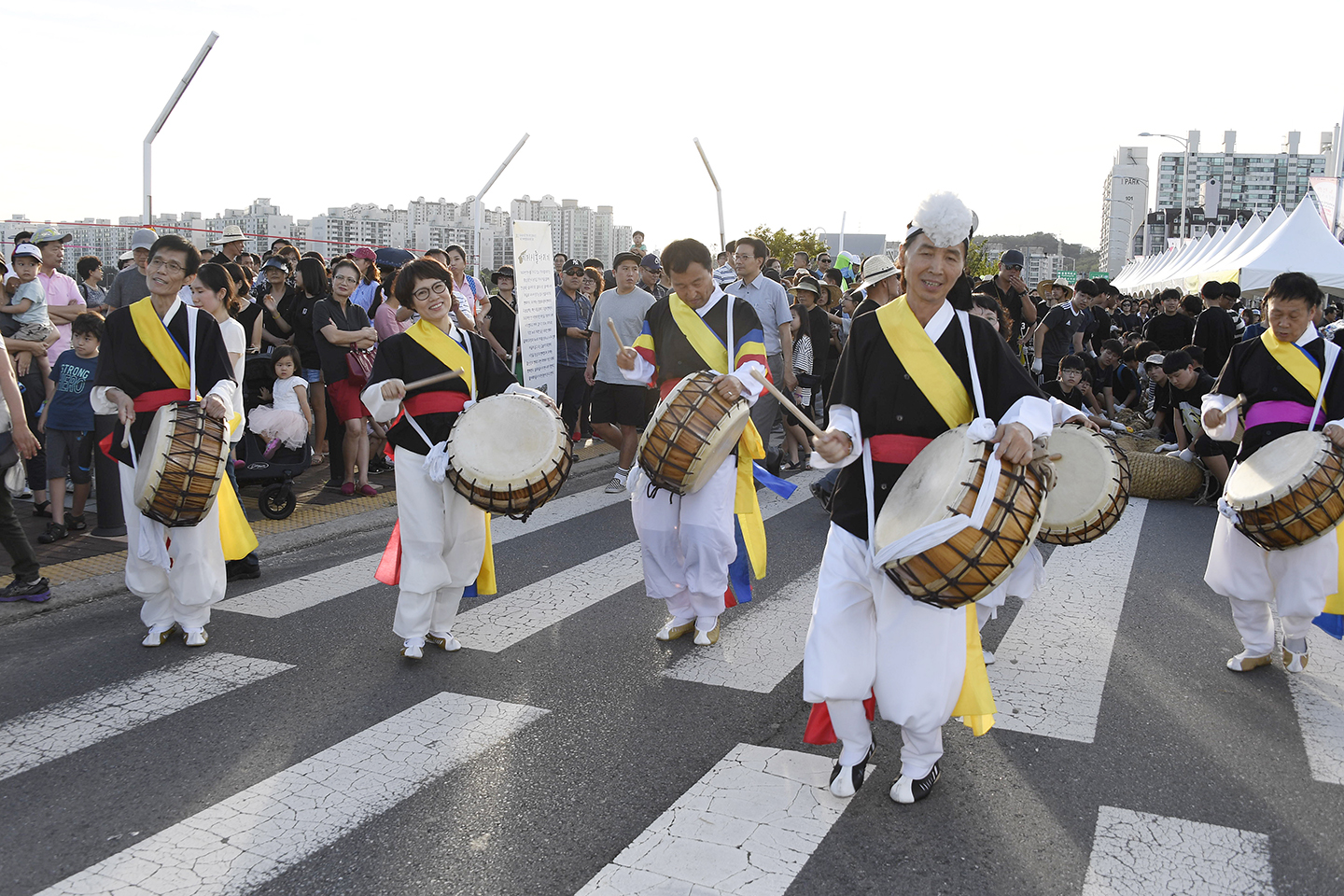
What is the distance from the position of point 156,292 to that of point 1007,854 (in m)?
4.56

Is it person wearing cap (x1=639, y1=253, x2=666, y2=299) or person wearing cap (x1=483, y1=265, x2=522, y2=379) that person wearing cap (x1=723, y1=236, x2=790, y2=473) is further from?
person wearing cap (x1=639, y1=253, x2=666, y2=299)

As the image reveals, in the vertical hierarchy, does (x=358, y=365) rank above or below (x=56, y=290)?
below

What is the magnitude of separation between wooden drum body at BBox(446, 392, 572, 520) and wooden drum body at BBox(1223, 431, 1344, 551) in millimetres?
3060

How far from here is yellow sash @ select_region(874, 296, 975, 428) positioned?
348 cm

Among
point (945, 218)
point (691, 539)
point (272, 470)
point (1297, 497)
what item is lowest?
point (272, 470)

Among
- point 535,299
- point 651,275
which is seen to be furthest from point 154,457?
point 651,275

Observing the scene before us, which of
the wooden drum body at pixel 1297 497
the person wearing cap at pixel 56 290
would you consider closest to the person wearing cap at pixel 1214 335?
the wooden drum body at pixel 1297 497

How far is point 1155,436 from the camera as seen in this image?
11820mm

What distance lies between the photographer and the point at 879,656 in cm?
343

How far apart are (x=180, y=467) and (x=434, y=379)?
1196 mm

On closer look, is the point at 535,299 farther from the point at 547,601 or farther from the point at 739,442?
the point at 739,442

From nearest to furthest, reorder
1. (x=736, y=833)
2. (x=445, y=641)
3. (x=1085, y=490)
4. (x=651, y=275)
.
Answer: (x=736, y=833), (x=1085, y=490), (x=445, y=641), (x=651, y=275)

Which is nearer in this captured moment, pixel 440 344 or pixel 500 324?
pixel 440 344

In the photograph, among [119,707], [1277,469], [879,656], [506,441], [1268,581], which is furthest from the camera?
[1268,581]
